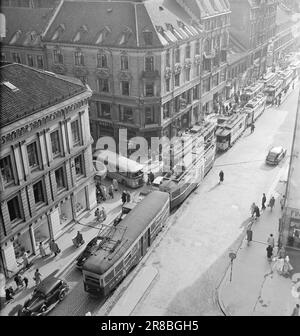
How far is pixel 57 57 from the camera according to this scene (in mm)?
60469

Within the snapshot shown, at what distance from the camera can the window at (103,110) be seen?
199 feet

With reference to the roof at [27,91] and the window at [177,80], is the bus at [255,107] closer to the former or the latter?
the window at [177,80]

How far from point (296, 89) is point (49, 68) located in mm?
61563

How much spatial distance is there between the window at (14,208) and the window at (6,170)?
188 centimetres

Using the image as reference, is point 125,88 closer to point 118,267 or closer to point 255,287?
point 118,267

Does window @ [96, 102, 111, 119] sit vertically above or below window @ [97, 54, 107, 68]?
below

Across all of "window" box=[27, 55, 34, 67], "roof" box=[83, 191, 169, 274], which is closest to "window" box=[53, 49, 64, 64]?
"window" box=[27, 55, 34, 67]

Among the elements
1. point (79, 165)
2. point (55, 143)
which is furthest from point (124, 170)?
point (55, 143)

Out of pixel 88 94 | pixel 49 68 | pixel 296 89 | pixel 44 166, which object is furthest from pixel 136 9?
pixel 296 89

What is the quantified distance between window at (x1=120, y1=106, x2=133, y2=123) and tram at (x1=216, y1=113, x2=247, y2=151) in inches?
523

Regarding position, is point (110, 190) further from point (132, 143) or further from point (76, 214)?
point (132, 143)

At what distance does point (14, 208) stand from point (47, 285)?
24.9 ft

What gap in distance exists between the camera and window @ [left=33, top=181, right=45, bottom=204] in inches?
1487

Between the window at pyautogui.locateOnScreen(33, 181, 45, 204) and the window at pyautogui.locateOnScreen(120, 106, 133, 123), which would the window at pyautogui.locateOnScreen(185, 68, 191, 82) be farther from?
the window at pyautogui.locateOnScreen(33, 181, 45, 204)
